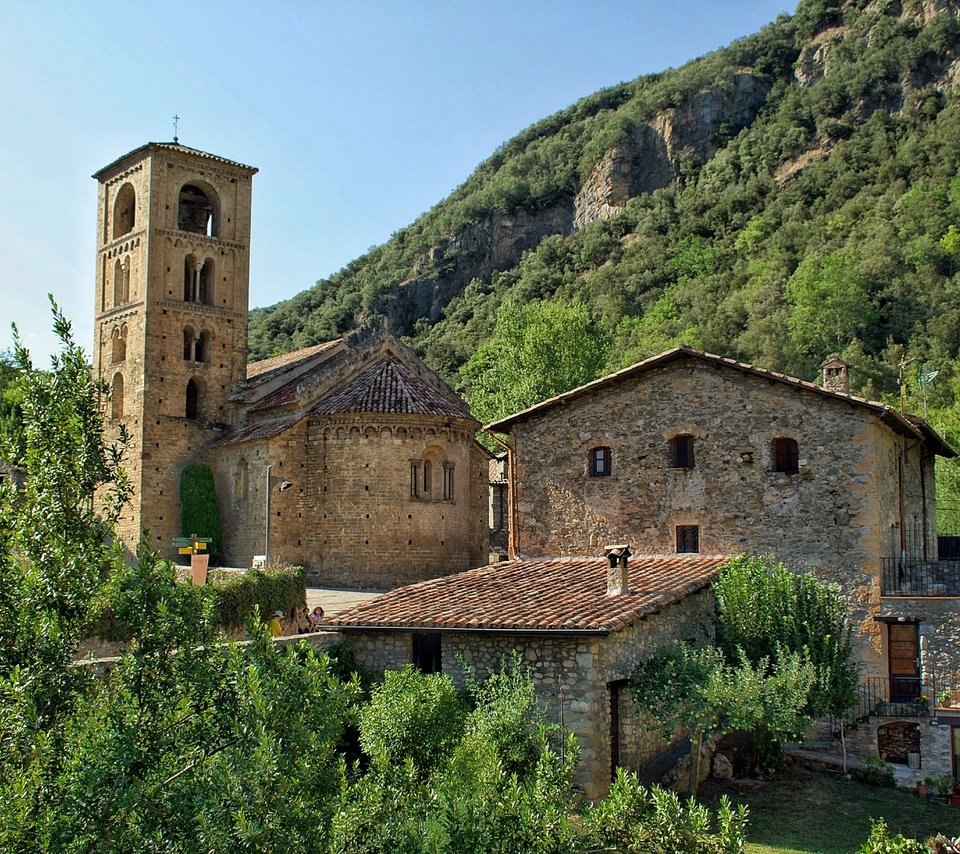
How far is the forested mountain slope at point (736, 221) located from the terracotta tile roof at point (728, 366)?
36234mm

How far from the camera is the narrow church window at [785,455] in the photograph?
20891 mm

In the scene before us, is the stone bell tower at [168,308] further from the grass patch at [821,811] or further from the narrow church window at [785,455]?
the grass patch at [821,811]

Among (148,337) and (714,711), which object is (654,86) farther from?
(714,711)

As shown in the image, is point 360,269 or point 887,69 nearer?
point 887,69

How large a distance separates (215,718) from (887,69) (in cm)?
10687

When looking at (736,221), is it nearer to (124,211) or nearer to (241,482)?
(124,211)

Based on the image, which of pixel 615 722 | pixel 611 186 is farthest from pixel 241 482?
pixel 611 186

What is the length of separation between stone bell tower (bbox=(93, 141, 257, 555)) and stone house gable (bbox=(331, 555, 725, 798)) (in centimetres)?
1892

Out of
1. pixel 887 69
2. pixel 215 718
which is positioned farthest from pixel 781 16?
pixel 215 718

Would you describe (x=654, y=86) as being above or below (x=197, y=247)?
above

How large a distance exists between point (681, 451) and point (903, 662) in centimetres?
627

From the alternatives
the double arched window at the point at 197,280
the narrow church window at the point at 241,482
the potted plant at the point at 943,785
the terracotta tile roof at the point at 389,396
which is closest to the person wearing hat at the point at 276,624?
the terracotta tile roof at the point at 389,396

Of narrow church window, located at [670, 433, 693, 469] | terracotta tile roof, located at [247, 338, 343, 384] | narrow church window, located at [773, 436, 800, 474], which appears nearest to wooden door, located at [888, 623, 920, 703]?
narrow church window, located at [773, 436, 800, 474]

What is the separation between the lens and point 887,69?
99000 mm
